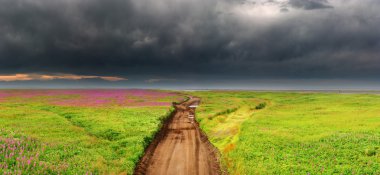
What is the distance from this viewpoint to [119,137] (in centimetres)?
2770

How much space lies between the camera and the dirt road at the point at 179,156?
18109 mm

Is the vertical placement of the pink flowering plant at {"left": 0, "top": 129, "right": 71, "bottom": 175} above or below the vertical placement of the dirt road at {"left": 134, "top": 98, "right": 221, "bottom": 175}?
above

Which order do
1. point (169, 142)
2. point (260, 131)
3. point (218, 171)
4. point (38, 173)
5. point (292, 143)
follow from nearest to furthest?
Answer: point (38, 173) → point (218, 171) → point (292, 143) → point (169, 142) → point (260, 131)

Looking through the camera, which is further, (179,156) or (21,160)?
(179,156)

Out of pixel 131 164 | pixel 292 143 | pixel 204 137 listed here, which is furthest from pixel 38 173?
pixel 292 143

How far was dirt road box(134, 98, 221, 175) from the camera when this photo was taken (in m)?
18.1

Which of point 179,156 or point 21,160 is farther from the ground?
point 21,160

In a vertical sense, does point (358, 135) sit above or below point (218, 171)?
above

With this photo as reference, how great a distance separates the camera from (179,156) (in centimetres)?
2134

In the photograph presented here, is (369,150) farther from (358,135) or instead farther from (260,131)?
(260,131)

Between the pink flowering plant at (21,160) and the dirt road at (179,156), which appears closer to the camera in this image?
the pink flowering plant at (21,160)

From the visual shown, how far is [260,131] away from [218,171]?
12968 millimetres

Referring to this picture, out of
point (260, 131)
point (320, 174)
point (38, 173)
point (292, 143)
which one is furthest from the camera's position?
point (260, 131)

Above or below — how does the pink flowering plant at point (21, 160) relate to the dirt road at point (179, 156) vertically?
above
